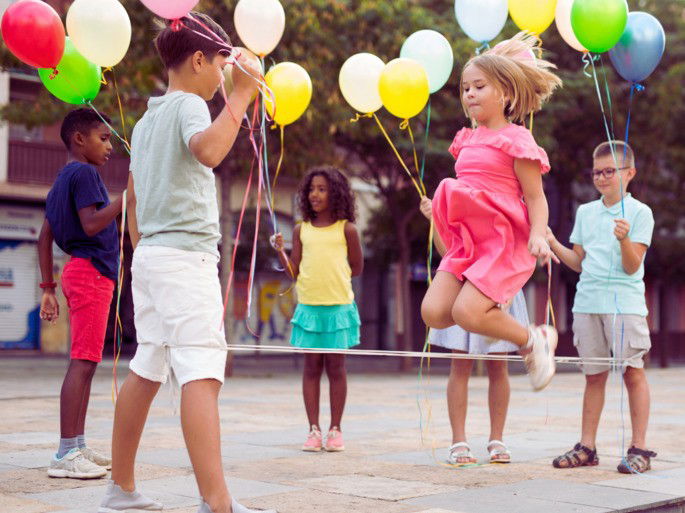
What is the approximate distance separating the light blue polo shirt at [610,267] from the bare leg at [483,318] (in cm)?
137

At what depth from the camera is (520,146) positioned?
4469 mm

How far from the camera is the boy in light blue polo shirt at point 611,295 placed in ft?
17.9

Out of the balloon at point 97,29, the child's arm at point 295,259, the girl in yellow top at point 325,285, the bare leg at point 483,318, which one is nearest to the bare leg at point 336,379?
the girl in yellow top at point 325,285

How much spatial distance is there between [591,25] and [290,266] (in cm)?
231

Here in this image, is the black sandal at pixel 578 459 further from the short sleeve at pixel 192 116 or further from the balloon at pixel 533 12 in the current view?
the short sleeve at pixel 192 116

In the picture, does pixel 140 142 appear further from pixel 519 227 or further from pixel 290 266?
pixel 290 266

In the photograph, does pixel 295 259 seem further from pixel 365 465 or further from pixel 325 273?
pixel 365 465

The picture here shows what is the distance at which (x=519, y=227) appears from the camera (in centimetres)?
450

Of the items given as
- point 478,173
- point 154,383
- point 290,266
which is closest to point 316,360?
point 290,266

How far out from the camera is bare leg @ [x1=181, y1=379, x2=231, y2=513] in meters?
3.44

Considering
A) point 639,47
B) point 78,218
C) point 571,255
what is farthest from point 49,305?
point 639,47

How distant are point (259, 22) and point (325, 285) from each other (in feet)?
5.76

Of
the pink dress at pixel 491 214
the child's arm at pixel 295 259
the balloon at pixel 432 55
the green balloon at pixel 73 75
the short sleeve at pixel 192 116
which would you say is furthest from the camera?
the child's arm at pixel 295 259

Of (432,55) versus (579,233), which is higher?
(432,55)
